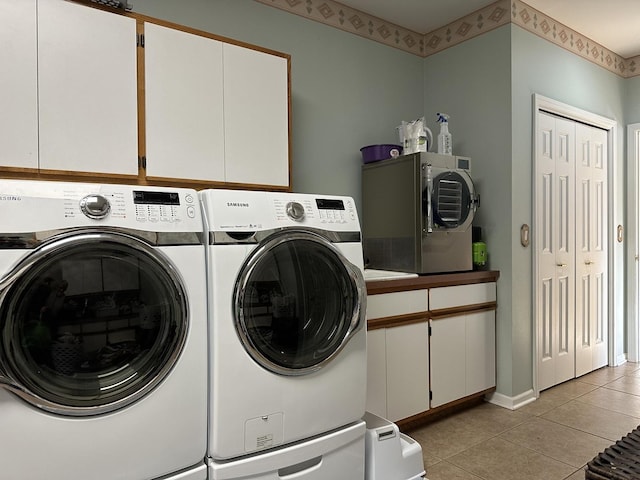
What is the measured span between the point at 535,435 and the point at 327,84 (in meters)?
2.52

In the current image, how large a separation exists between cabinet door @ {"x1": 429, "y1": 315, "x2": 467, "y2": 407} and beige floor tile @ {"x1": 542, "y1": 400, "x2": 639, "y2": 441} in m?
0.61

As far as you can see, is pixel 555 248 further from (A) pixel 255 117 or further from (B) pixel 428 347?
(A) pixel 255 117

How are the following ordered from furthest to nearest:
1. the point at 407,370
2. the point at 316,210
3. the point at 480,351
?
the point at 480,351
the point at 407,370
the point at 316,210

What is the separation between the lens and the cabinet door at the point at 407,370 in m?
2.46

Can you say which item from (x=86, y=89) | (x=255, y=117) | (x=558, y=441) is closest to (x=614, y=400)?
(x=558, y=441)

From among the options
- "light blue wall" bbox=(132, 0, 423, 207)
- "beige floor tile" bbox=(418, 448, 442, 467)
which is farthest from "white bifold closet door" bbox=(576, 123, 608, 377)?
"beige floor tile" bbox=(418, 448, 442, 467)

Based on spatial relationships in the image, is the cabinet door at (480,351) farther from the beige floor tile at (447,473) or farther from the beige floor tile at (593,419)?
the beige floor tile at (447,473)

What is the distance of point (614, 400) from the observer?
120 inches

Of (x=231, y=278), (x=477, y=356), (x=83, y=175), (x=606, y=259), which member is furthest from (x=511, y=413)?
(x=83, y=175)

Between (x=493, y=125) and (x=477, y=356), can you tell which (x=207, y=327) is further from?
(x=493, y=125)

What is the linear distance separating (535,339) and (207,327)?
2.52 metres

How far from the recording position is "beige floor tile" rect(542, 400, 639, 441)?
2564 millimetres

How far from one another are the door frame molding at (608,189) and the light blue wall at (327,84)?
99cm

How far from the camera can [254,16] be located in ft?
8.80
